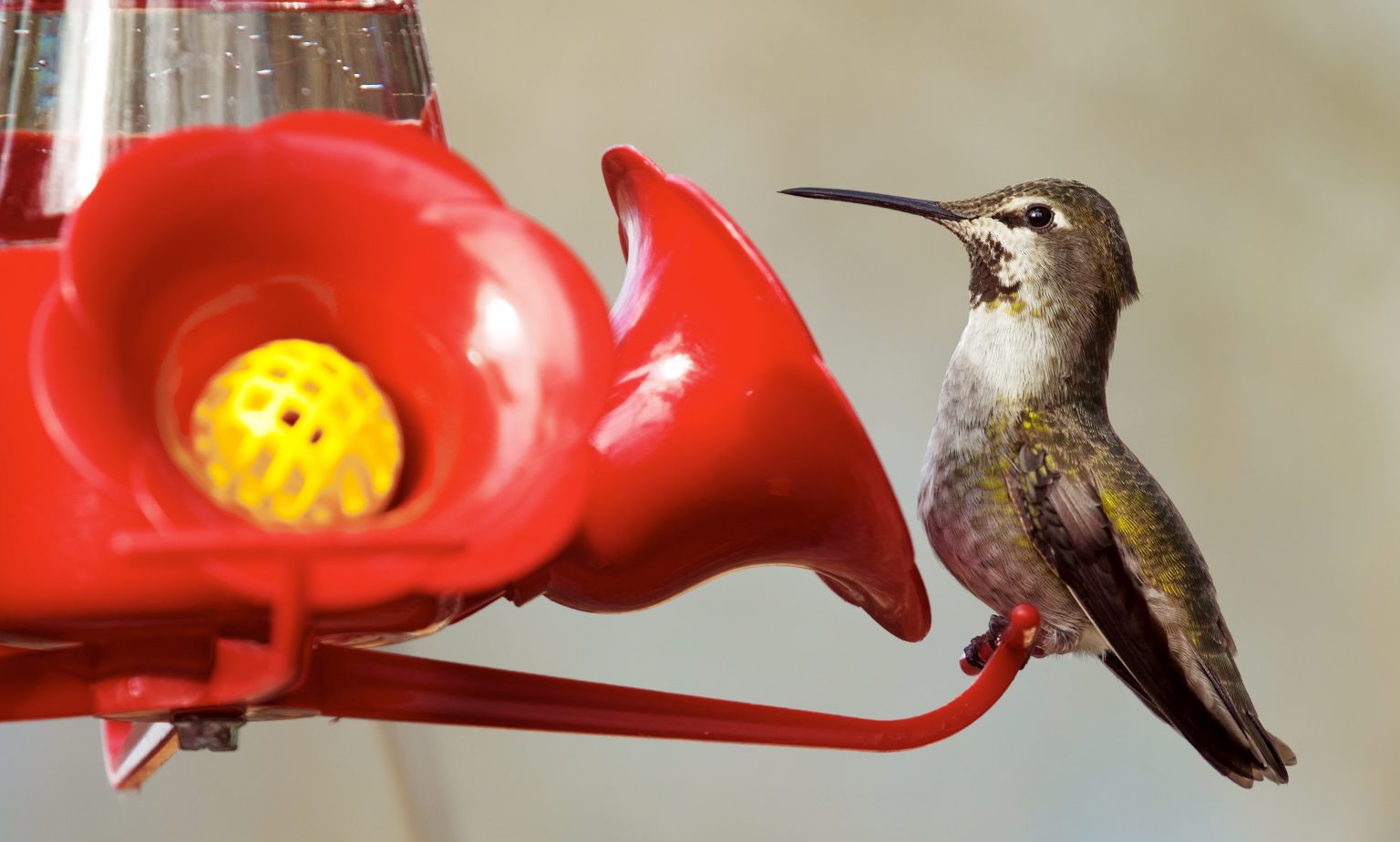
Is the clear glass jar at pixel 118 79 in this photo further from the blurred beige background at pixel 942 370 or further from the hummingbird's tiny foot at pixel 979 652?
the blurred beige background at pixel 942 370

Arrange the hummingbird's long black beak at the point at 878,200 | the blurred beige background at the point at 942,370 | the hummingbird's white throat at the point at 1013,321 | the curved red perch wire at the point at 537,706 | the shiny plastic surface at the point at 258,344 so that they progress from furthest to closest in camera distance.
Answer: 1. the blurred beige background at the point at 942,370
2. the hummingbird's white throat at the point at 1013,321
3. the hummingbird's long black beak at the point at 878,200
4. the curved red perch wire at the point at 537,706
5. the shiny plastic surface at the point at 258,344

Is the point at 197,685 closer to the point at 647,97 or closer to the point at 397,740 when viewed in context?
the point at 397,740

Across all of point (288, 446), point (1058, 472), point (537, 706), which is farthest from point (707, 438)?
point (1058, 472)

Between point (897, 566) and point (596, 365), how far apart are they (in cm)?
40

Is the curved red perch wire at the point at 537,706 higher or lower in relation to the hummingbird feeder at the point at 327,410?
lower

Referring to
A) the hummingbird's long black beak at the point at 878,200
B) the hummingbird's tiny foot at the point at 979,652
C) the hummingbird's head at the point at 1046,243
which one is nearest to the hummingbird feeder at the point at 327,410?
the hummingbird's tiny foot at the point at 979,652

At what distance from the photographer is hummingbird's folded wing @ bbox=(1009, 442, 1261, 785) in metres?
1.33

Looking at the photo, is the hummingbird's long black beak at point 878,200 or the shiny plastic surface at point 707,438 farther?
the hummingbird's long black beak at point 878,200

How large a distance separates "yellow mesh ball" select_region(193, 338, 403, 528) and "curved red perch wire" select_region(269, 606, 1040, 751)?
0.42 ft

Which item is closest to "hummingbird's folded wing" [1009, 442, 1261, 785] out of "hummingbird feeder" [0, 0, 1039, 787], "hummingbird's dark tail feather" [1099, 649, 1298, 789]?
"hummingbird's dark tail feather" [1099, 649, 1298, 789]

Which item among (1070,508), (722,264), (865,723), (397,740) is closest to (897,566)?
(865,723)

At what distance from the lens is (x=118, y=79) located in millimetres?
840

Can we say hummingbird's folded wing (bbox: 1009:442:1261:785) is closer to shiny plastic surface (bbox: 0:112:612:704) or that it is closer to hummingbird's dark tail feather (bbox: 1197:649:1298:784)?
hummingbird's dark tail feather (bbox: 1197:649:1298:784)

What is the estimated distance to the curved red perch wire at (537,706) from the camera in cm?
78
